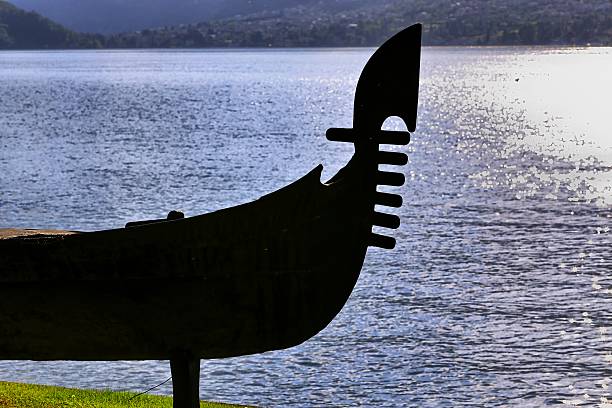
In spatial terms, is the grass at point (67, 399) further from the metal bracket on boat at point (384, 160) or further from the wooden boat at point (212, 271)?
the metal bracket on boat at point (384, 160)

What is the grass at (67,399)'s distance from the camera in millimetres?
13734

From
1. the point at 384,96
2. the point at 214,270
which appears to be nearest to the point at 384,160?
the point at 384,96

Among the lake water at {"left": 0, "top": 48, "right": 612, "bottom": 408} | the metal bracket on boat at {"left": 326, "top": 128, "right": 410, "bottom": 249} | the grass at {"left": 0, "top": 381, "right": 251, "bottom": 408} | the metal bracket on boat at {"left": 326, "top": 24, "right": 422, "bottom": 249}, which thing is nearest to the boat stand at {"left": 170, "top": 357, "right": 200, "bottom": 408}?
the metal bracket on boat at {"left": 326, "top": 128, "right": 410, "bottom": 249}

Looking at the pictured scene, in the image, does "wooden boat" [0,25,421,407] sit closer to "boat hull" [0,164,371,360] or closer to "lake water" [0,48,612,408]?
"boat hull" [0,164,371,360]

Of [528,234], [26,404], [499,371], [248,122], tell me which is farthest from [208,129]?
[26,404]

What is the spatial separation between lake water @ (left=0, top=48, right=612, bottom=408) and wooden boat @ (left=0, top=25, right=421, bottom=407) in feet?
32.8

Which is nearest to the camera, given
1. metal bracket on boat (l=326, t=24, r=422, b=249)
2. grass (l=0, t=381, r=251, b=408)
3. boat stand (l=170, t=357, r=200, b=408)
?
metal bracket on boat (l=326, t=24, r=422, b=249)

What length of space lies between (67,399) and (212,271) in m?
6.57

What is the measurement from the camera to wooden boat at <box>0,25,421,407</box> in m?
8.70

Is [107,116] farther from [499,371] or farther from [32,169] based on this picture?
[499,371]

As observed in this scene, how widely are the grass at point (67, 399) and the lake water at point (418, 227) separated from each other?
342cm

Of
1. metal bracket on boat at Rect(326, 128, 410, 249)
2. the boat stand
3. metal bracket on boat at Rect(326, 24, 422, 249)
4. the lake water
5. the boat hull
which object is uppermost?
metal bracket on boat at Rect(326, 24, 422, 249)

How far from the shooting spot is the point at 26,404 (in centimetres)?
1358

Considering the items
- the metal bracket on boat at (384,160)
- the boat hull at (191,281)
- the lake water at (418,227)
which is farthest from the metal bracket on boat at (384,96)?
the lake water at (418,227)
